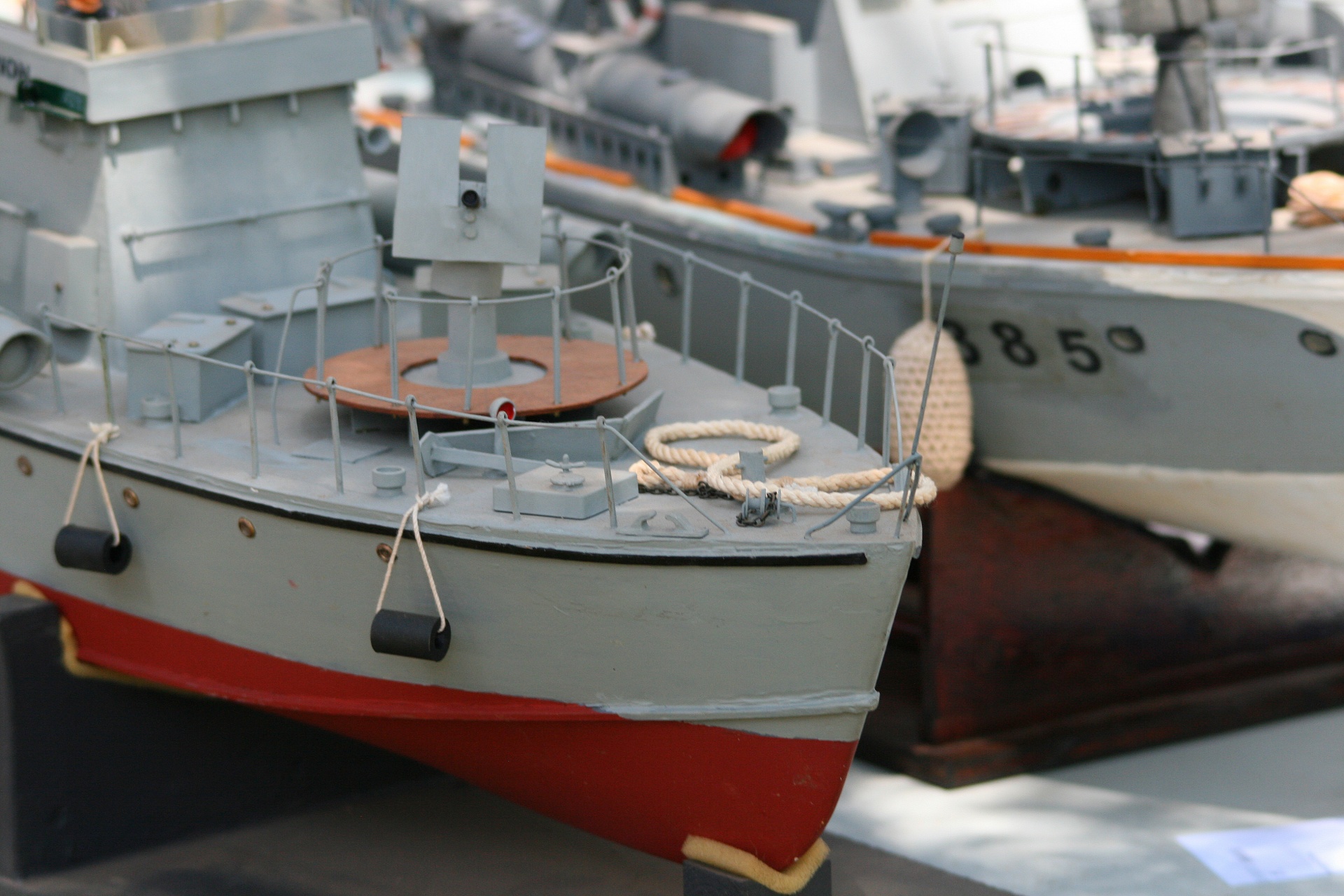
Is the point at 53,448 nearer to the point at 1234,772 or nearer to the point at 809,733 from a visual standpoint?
the point at 809,733

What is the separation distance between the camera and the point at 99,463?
5.82 m

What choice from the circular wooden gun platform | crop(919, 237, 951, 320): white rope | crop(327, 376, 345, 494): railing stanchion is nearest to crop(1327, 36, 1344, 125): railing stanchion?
crop(919, 237, 951, 320): white rope

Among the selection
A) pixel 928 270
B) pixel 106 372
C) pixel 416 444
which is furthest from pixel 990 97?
pixel 106 372

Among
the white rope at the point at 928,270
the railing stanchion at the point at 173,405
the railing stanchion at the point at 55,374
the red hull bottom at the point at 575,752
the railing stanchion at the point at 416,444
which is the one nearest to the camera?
the railing stanchion at the point at 416,444

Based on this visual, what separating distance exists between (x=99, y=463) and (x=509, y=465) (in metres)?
1.66

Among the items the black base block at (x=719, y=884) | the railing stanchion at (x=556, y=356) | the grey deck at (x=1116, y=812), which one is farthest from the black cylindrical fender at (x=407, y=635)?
the grey deck at (x=1116, y=812)

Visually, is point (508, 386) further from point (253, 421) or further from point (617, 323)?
point (253, 421)

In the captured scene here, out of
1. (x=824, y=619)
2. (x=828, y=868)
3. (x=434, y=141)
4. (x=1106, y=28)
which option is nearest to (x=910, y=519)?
(x=824, y=619)

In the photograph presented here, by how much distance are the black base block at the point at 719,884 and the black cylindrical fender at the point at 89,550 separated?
2221 mm

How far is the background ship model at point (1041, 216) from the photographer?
22.8ft

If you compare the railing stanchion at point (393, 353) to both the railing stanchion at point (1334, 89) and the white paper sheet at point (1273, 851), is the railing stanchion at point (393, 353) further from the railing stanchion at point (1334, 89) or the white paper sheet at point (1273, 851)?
the railing stanchion at point (1334, 89)

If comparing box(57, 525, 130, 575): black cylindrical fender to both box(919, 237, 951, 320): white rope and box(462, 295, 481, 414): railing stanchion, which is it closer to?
box(462, 295, 481, 414): railing stanchion

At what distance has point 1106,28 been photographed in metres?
11.3

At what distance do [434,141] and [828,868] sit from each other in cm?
274
